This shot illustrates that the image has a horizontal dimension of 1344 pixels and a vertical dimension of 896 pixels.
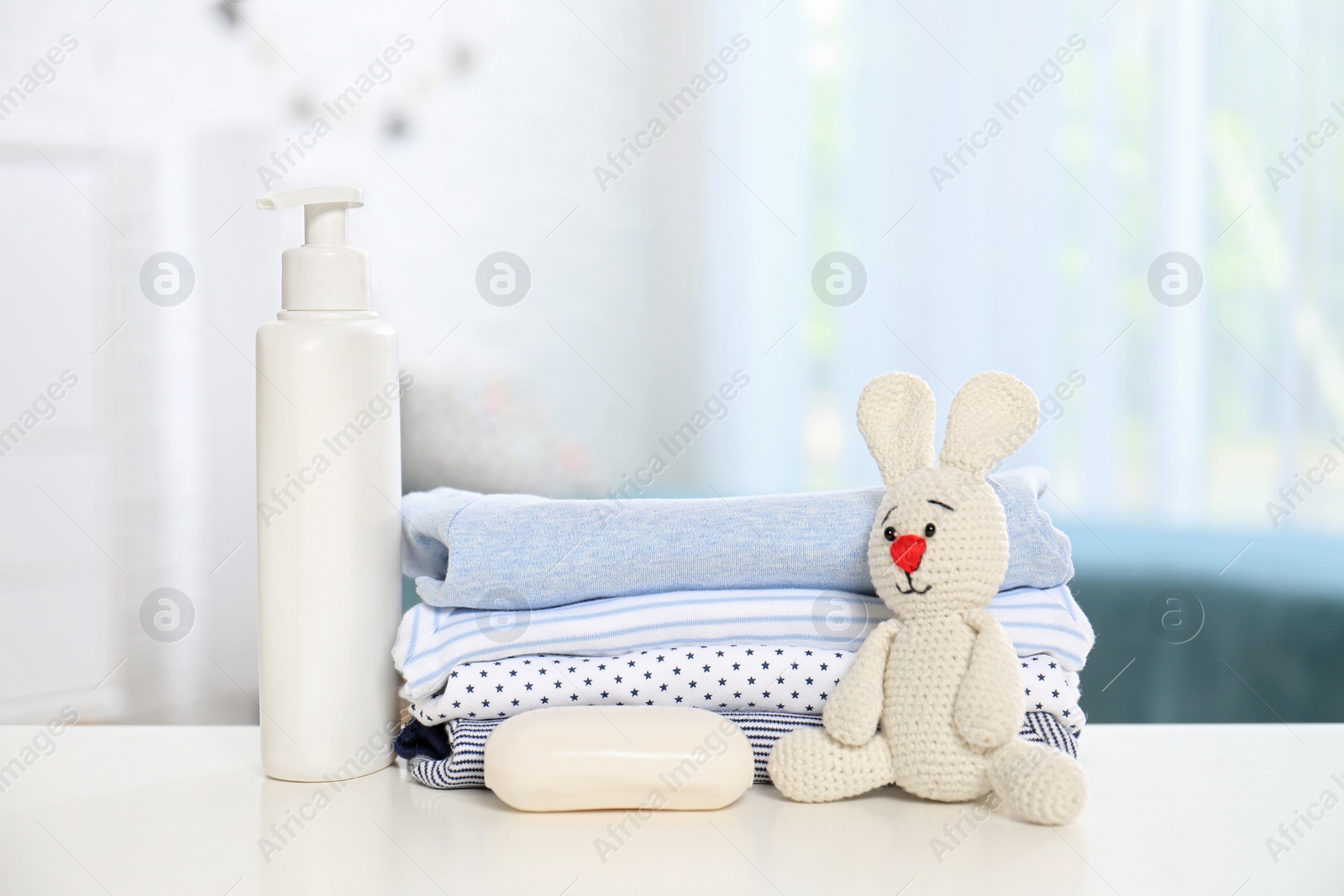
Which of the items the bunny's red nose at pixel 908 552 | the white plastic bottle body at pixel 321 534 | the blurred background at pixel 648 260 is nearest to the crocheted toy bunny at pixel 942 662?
the bunny's red nose at pixel 908 552

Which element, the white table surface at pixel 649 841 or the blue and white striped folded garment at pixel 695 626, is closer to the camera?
the white table surface at pixel 649 841

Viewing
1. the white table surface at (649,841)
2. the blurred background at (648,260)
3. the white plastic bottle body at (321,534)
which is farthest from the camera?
the blurred background at (648,260)

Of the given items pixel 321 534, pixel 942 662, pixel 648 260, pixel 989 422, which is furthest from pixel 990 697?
pixel 648 260

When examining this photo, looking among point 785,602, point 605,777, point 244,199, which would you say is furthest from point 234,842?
point 244,199

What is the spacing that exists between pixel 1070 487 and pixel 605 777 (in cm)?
102

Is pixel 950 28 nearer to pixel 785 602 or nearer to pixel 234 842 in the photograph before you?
pixel 785 602

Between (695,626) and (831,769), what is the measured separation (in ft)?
0.32

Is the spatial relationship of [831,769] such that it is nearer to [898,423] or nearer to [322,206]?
[898,423]

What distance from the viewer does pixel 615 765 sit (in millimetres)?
458

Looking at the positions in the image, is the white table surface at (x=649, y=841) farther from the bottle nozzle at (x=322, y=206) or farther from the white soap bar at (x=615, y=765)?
the bottle nozzle at (x=322, y=206)

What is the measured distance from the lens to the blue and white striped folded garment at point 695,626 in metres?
0.52

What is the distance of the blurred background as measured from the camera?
1255 mm

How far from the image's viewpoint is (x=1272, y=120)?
4.06ft

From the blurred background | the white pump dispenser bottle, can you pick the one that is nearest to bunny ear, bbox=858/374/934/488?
the white pump dispenser bottle
